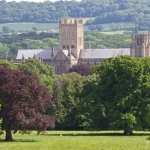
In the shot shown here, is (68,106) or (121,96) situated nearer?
(121,96)

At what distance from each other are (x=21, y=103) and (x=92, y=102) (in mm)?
12303

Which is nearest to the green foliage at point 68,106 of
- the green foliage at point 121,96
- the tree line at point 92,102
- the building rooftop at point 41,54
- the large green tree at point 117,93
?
the tree line at point 92,102

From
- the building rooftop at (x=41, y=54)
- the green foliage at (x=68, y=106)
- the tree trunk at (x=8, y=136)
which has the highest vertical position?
the building rooftop at (x=41, y=54)

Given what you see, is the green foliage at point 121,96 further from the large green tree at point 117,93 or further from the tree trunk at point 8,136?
the tree trunk at point 8,136

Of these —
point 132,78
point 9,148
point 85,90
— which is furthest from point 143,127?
point 9,148

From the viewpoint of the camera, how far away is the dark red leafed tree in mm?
58125

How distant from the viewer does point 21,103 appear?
2317 inches

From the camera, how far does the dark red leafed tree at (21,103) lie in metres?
58.1

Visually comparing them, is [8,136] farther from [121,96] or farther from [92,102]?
[92,102]

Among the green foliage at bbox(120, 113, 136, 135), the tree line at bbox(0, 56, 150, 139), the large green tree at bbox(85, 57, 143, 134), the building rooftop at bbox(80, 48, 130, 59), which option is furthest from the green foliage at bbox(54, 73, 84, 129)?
the building rooftop at bbox(80, 48, 130, 59)

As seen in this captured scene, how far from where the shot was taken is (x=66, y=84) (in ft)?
308

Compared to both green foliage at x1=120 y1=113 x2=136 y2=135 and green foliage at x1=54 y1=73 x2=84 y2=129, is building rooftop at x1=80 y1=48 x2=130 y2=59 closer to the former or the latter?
green foliage at x1=54 y1=73 x2=84 y2=129

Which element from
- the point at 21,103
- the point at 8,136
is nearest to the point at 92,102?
the point at 21,103

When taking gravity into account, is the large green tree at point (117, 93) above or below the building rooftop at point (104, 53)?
below
